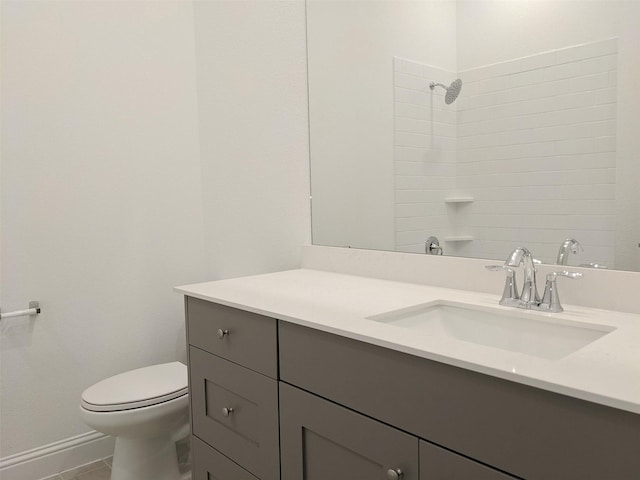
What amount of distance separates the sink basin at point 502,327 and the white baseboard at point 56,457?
5.41 ft

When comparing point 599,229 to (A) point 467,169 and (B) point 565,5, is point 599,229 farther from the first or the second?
(B) point 565,5

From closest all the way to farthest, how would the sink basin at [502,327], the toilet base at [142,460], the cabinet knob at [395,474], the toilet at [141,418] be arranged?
the cabinet knob at [395,474]
the sink basin at [502,327]
the toilet at [141,418]
the toilet base at [142,460]

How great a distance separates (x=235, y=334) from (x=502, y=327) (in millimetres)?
719

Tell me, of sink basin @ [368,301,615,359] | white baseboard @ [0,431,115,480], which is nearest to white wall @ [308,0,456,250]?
sink basin @ [368,301,615,359]

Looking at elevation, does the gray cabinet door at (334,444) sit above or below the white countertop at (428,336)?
below

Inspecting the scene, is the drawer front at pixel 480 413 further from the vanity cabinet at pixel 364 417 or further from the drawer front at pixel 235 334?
the drawer front at pixel 235 334

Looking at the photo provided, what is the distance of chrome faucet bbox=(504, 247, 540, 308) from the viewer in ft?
4.03

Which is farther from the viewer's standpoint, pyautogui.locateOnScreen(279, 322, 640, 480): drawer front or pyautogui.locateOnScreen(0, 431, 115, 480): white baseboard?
pyautogui.locateOnScreen(0, 431, 115, 480): white baseboard

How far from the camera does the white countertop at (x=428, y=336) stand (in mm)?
761

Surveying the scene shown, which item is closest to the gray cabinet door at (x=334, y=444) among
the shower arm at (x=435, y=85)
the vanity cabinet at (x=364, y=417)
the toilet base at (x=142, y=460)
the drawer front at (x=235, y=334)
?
the vanity cabinet at (x=364, y=417)

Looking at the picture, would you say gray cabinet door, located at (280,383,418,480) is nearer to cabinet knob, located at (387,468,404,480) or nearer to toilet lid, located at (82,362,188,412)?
cabinet knob, located at (387,468,404,480)

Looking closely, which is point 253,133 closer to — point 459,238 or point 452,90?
point 452,90

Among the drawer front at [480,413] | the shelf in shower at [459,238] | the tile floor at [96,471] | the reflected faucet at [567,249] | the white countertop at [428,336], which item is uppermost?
the shelf in shower at [459,238]

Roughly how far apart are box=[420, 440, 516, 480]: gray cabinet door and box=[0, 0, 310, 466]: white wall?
122 cm
